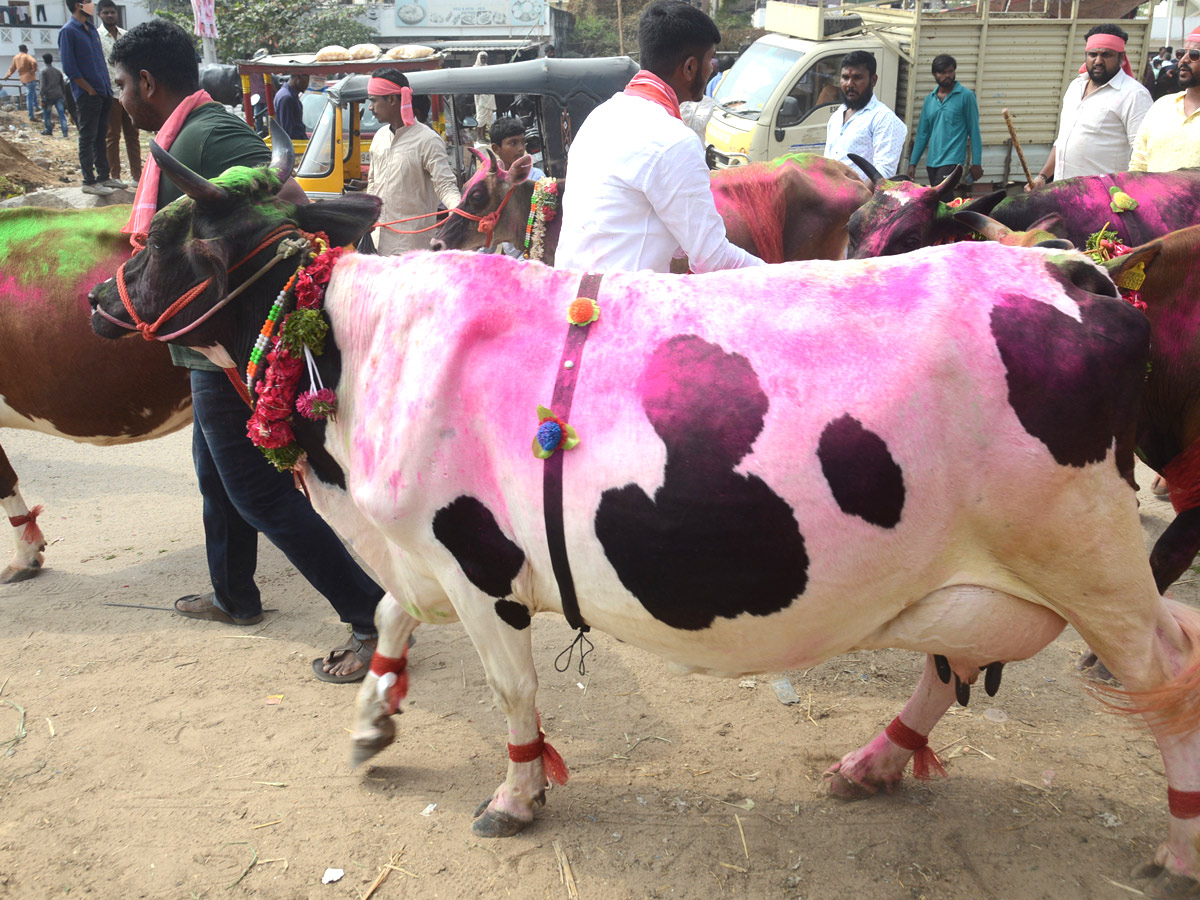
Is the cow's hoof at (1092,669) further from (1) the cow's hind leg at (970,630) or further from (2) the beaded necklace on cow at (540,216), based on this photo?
(2) the beaded necklace on cow at (540,216)

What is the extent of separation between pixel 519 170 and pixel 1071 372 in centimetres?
538

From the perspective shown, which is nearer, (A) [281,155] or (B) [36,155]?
(A) [281,155]

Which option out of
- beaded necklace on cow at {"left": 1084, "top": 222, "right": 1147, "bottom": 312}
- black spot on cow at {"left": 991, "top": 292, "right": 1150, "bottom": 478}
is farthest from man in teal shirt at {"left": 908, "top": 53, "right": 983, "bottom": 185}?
black spot on cow at {"left": 991, "top": 292, "right": 1150, "bottom": 478}

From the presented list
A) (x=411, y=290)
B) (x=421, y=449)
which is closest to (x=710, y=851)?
(x=421, y=449)

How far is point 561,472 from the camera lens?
2.36 meters

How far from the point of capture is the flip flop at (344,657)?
3.81 m

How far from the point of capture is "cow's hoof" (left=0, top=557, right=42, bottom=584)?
4727 mm

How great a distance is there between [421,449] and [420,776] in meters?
1.33

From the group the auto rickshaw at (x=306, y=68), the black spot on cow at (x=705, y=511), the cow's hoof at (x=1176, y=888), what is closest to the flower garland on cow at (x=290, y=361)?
the black spot on cow at (x=705, y=511)

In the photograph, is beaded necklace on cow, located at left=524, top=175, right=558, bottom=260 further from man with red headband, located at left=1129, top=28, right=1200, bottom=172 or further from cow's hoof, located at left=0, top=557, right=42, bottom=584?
man with red headband, located at left=1129, top=28, right=1200, bottom=172

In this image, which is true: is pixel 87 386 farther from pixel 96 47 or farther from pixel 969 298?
pixel 96 47

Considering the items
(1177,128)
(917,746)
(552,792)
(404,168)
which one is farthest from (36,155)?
(917,746)

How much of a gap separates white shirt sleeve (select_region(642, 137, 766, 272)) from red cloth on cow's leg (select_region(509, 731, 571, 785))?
→ 5.36 ft

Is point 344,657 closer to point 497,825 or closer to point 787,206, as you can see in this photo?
point 497,825
